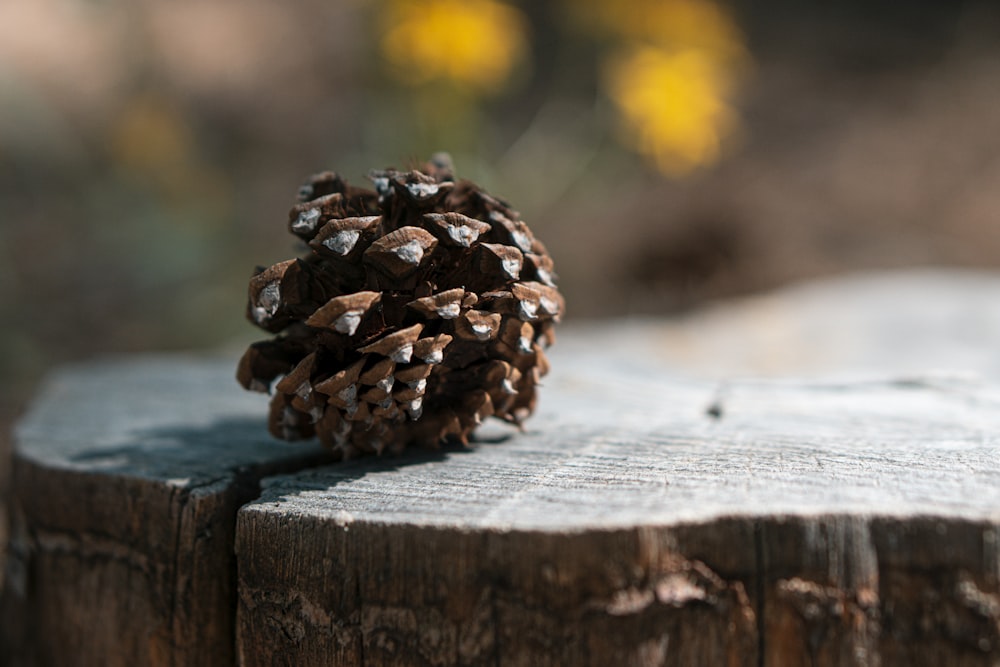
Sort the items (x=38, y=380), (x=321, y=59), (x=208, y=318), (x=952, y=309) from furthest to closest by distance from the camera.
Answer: (x=321, y=59)
(x=208, y=318)
(x=38, y=380)
(x=952, y=309)

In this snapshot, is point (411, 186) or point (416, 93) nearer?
point (411, 186)

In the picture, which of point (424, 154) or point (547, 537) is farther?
point (424, 154)

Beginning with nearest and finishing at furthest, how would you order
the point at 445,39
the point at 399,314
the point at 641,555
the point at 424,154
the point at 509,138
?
the point at 641,555
the point at 399,314
the point at 445,39
the point at 424,154
the point at 509,138

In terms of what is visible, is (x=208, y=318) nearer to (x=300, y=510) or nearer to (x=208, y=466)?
(x=208, y=466)

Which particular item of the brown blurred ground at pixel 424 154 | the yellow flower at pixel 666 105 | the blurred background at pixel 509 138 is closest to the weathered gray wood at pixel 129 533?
the brown blurred ground at pixel 424 154

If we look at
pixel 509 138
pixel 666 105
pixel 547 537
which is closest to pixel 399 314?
pixel 547 537

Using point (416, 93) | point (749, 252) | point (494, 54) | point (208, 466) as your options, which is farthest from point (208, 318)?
point (208, 466)

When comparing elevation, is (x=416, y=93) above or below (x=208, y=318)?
above

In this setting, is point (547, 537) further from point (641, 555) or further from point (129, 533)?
point (129, 533)
